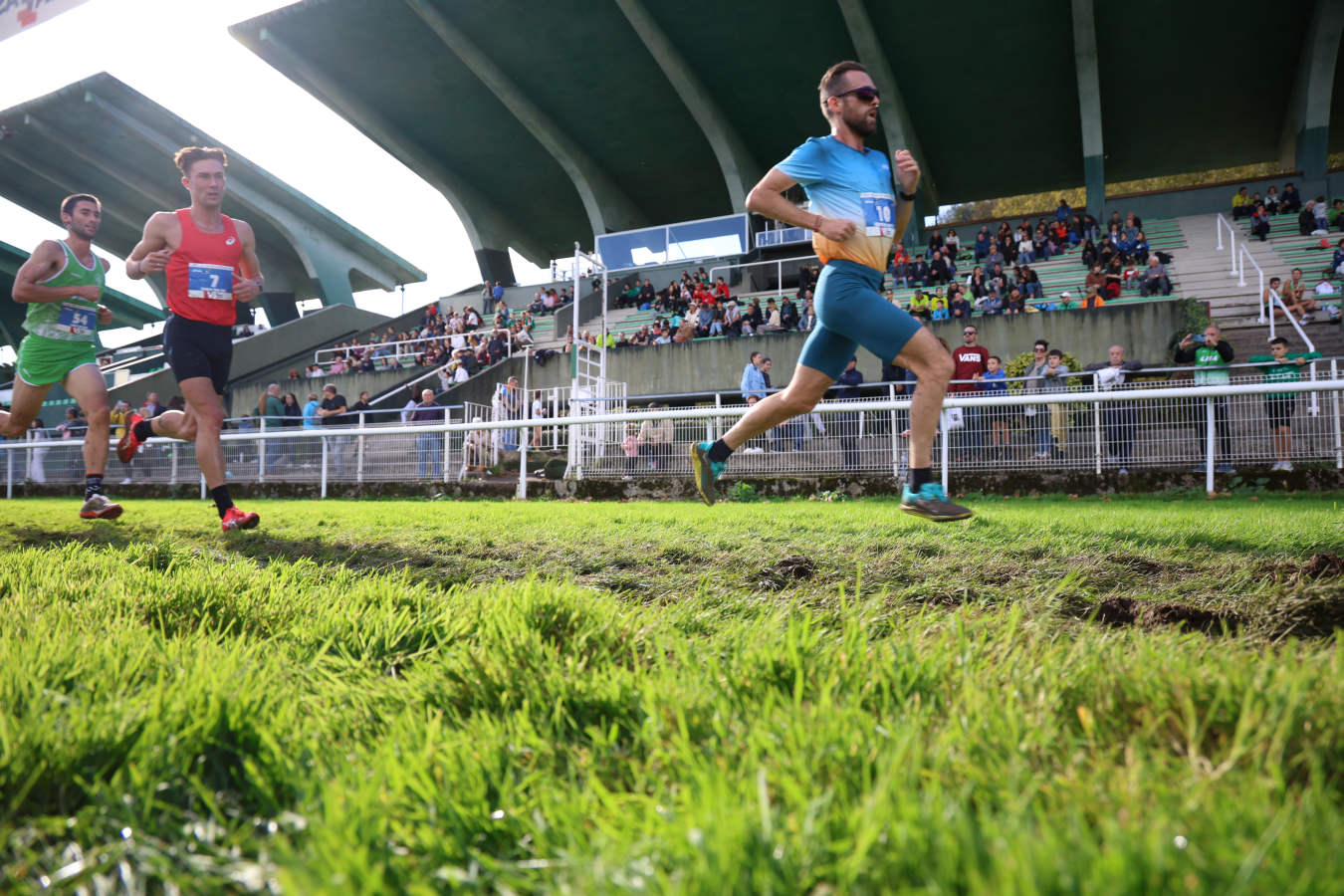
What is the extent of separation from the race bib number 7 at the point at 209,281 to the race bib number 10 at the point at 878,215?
476cm

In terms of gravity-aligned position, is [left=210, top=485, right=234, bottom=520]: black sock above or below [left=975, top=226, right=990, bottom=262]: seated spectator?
below

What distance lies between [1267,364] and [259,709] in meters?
12.2

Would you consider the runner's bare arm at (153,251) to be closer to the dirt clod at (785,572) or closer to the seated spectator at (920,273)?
the dirt clod at (785,572)

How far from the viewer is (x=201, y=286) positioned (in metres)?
6.34

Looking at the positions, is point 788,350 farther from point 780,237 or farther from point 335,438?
point 335,438

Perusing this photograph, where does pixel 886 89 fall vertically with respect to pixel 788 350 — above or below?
above

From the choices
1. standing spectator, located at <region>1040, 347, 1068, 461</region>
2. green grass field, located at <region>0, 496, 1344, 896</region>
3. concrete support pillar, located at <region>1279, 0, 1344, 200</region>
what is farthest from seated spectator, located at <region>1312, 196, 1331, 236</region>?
green grass field, located at <region>0, 496, 1344, 896</region>

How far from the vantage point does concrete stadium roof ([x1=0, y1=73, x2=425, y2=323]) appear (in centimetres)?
3803

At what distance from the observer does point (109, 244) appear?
51219 millimetres

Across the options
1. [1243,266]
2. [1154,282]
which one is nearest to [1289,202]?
[1243,266]

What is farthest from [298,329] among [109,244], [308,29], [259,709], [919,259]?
[259,709]

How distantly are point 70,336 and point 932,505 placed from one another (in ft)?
24.0

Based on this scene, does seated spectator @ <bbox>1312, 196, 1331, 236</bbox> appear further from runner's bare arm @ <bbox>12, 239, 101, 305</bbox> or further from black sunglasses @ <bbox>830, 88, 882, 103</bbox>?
runner's bare arm @ <bbox>12, 239, 101, 305</bbox>

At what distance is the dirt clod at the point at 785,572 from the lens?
3459mm
